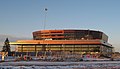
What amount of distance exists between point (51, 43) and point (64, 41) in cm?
1032

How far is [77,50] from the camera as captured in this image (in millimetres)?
197625

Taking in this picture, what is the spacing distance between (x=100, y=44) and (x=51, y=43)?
36784mm

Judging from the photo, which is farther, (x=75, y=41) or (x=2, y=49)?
(x=75, y=41)

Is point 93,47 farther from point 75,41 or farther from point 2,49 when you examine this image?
point 2,49

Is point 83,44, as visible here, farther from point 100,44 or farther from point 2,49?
point 2,49

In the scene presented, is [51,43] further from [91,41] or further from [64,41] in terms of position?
[91,41]

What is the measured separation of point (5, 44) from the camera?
181 m

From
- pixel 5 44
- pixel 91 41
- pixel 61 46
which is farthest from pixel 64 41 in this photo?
pixel 5 44

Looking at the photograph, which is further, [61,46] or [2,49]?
[61,46]

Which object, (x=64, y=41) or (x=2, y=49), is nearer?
(x=2, y=49)

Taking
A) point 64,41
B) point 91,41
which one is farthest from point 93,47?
point 64,41

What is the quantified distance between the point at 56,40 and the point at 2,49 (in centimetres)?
4211

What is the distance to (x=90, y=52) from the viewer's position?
193625mm

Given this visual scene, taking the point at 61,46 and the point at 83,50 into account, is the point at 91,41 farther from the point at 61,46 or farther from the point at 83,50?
the point at 61,46
